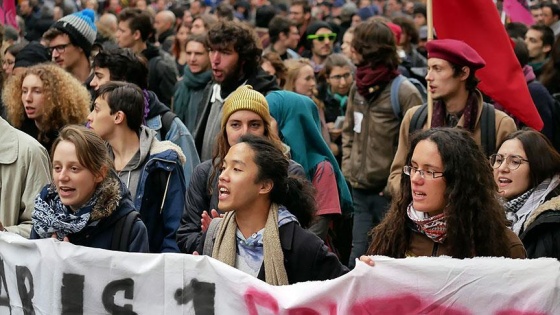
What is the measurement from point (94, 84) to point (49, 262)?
3531mm

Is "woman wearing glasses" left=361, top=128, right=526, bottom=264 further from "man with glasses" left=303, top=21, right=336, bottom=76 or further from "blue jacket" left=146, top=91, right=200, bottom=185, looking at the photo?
"man with glasses" left=303, top=21, right=336, bottom=76

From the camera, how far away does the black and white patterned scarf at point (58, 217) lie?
17.6 ft

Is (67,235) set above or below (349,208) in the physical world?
above

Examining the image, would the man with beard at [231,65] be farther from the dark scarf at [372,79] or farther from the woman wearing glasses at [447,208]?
the woman wearing glasses at [447,208]

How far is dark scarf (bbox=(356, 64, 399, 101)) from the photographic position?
29.2 ft

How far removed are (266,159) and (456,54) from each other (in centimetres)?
222

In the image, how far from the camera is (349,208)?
294 inches

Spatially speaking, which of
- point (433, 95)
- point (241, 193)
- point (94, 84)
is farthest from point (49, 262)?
point (94, 84)

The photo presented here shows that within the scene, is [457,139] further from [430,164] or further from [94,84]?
[94,84]

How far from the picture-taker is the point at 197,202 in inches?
245

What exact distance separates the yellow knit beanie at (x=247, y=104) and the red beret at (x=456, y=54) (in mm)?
1323

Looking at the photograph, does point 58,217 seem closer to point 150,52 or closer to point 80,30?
point 80,30

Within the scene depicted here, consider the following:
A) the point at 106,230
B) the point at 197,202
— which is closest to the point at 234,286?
the point at 106,230

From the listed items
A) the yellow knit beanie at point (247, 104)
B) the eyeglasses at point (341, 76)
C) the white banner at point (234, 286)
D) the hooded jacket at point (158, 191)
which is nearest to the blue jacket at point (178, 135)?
the hooded jacket at point (158, 191)
